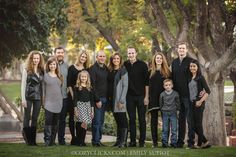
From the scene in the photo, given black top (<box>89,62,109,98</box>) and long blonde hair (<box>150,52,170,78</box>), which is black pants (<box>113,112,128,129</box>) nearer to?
black top (<box>89,62,109,98</box>)

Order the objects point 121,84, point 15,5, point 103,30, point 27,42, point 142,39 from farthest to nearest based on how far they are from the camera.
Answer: point 142,39 → point 103,30 → point 27,42 → point 15,5 → point 121,84

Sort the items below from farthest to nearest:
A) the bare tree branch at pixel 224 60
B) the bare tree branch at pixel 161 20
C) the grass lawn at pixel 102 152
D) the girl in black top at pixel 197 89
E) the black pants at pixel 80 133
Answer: the bare tree branch at pixel 161 20 → the bare tree branch at pixel 224 60 → the black pants at pixel 80 133 → the girl in black top at pixel 197 89 → the grass lawn at pixel 102 152

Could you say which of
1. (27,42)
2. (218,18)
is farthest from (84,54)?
(27,42)

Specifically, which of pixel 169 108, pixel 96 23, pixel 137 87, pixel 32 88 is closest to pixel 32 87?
pixel 32 88

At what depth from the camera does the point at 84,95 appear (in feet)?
33.3

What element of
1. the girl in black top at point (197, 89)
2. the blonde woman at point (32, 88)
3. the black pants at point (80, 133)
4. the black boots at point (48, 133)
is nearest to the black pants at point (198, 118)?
the girl in black top at point (197, 89)

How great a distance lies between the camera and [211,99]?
15.3 meters

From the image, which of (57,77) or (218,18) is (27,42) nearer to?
(218,18)

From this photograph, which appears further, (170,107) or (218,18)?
(218,18)

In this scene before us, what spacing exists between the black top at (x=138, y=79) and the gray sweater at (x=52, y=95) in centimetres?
146

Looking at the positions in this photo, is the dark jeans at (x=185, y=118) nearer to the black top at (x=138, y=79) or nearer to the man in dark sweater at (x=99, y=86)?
the black top at (x=138, y=79)

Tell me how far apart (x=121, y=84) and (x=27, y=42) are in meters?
11.6

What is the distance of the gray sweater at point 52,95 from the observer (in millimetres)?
10055

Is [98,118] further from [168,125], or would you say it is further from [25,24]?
[25,24]
